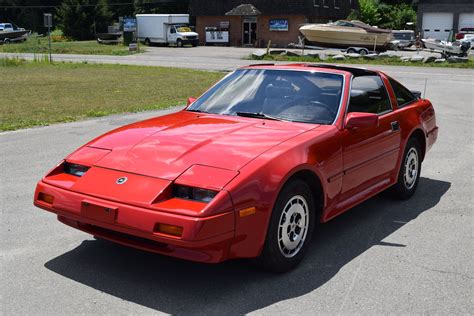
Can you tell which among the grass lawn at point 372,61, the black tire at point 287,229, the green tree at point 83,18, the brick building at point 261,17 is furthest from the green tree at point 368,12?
the black tire at point 287,229

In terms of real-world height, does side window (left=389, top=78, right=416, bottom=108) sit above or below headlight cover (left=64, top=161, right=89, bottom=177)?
above

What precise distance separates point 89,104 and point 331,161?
10.7 meters

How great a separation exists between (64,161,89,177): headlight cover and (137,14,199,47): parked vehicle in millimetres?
49397

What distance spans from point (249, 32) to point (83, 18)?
68.7ft

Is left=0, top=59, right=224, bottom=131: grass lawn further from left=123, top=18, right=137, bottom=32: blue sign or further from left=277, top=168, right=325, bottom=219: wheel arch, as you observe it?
left=123, top=18, right=137, bottom=32: blue sign

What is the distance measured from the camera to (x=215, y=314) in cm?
354

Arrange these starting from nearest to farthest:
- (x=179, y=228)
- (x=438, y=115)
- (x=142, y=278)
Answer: (x=179, y=228) → (x=142, y=278) → (x=438, y=115)

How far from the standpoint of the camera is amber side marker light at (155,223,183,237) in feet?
11.6

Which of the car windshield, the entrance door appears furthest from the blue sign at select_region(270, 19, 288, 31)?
the car windshield

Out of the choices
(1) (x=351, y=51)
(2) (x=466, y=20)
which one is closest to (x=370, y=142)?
(1) (x=351, y=51)

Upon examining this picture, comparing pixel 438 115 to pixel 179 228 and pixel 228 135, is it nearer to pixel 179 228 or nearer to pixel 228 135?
pixel 228 135

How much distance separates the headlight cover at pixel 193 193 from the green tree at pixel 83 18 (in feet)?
209

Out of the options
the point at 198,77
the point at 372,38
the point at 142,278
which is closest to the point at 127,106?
the point at 198,77

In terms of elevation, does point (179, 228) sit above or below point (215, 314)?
above
